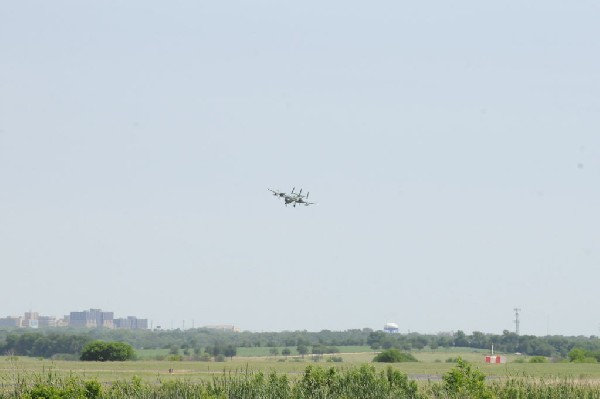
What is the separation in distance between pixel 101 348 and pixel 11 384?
8078 cm

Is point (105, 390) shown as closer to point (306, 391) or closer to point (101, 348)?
point (306, 391)

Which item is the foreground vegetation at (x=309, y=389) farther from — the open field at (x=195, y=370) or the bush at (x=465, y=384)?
the open field at (x=195, y=370)

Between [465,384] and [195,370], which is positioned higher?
[465,384]

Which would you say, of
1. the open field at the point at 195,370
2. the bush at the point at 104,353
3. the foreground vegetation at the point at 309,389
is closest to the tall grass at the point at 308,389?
the foreground vegetation at the point at 309,389

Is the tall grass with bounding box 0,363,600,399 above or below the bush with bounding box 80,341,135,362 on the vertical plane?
below

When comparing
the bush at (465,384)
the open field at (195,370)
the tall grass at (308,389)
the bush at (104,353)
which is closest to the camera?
the tall grass at (308,389)

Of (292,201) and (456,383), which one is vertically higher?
(292,201)

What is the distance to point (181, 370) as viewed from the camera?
322 feet

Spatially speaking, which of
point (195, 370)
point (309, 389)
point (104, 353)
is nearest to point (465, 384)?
point (309, 389)

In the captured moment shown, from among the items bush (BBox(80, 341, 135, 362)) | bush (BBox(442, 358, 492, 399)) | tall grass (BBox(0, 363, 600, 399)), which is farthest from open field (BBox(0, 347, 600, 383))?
bush (BBox(80, 341, 135, 362))

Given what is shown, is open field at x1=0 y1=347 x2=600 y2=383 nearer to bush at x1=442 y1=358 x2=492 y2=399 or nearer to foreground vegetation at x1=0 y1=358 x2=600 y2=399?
foreground vegetation at x1=0 y1=358 x2=600 y2=399

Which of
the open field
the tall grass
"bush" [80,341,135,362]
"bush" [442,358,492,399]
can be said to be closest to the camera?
the tall grass

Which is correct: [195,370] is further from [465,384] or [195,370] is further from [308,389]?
[465,384]

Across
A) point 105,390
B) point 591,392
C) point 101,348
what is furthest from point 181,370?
→ point 591,392
